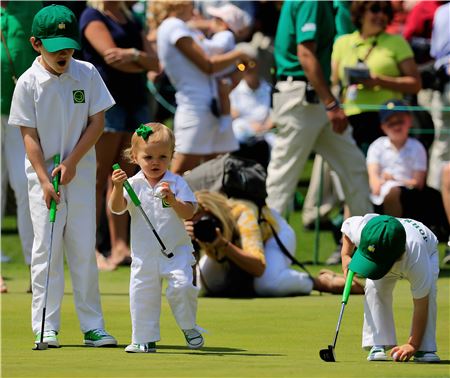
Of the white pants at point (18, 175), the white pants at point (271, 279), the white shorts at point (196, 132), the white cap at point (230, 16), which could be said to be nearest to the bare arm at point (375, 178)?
the white shorts at point (196, 132)

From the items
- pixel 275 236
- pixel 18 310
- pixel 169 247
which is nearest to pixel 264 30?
pixel 275 236

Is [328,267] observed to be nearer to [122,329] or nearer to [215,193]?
[215,193]

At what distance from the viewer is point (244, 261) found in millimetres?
9922

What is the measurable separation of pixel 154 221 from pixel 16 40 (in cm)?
328

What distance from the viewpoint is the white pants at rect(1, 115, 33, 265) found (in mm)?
10164

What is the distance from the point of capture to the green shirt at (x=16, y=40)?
1040 cm

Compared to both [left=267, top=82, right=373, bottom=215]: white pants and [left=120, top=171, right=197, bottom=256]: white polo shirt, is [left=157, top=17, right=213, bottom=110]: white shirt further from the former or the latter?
[left=120, top=171, right=197, bottom=256]: white polo shirt

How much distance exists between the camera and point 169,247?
7.63 meters

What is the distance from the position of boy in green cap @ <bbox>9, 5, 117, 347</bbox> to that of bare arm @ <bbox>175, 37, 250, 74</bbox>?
3814 mm

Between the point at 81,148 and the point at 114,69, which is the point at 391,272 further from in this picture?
the point at 114,69

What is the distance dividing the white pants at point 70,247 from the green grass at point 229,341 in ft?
0.66

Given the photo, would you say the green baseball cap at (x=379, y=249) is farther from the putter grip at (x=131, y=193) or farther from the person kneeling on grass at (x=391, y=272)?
the putter grip at (x=131, y=193)

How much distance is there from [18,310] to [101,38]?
304 cm

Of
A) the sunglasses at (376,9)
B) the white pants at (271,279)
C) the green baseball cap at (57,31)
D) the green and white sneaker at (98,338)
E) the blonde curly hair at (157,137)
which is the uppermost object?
the green baseball cap at (57,31)
